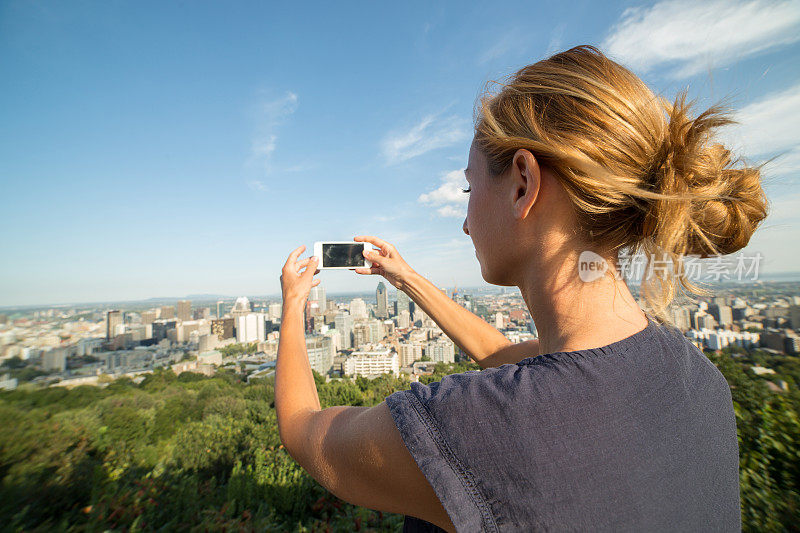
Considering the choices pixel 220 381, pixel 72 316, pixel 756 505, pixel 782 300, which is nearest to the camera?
pixel 756 505

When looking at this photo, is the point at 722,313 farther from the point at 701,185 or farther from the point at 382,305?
the point at 382,305

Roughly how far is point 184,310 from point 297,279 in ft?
44.5

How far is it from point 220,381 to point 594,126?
51.2ft

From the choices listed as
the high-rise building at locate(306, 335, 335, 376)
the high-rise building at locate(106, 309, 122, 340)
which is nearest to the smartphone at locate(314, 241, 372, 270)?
the high-rise building at locate(106, 309, 122, 340)

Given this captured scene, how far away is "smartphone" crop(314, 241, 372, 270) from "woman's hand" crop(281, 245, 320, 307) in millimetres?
483

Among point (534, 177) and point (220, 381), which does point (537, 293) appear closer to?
point (534, 177)

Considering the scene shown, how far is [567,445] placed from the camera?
0.56m

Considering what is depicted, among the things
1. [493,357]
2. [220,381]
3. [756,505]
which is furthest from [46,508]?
[220,381]

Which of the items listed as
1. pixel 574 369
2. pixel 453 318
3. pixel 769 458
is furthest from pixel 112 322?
pixel 769 458

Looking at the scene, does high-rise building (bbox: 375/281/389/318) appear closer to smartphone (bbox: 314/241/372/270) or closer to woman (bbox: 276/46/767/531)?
smartphone (bbox: 314/241/372/270)

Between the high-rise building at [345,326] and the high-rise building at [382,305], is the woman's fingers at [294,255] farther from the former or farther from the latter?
the high-rise building at [345,326]

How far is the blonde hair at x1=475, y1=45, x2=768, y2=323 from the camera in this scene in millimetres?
793

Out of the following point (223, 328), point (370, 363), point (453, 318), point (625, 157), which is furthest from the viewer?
point (370, 363)

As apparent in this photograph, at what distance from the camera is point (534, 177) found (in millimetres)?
830
